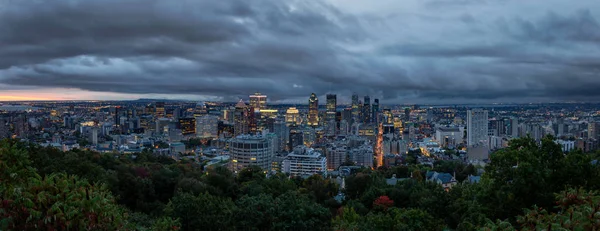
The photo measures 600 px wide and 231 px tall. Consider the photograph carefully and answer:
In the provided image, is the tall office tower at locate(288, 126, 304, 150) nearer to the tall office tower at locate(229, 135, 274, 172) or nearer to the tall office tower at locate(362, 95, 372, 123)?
the tall office tower at locate(229, 135, 274, 172)

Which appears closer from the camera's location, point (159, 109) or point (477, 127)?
point (477, 127)

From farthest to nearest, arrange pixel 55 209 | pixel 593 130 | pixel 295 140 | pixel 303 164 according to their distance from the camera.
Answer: pixel 295 140 → pixel 593 130 → pixel 303 164 → pixel 55 209

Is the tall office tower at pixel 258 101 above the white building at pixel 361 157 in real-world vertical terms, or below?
above

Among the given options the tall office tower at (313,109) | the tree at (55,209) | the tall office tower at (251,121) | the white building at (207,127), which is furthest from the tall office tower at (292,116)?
the tree at (55,209)

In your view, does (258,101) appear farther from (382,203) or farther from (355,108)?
(382,203)

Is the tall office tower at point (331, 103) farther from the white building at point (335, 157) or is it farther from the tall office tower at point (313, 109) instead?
the white building at point (335, 157)

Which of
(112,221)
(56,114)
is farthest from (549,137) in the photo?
(56,114)

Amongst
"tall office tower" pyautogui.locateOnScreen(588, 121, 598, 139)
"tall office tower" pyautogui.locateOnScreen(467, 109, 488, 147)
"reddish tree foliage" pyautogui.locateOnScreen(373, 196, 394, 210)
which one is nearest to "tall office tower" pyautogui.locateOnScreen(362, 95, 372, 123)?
"tall office tower" pyautogui.locateOnScreen(467, 109, 488, 147)

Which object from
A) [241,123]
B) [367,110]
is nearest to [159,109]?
[241,123]

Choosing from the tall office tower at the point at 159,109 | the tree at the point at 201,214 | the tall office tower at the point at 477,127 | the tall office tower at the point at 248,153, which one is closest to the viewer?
the tree at the point at 201,214

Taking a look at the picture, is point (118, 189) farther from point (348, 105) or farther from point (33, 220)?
point (348, 105)
